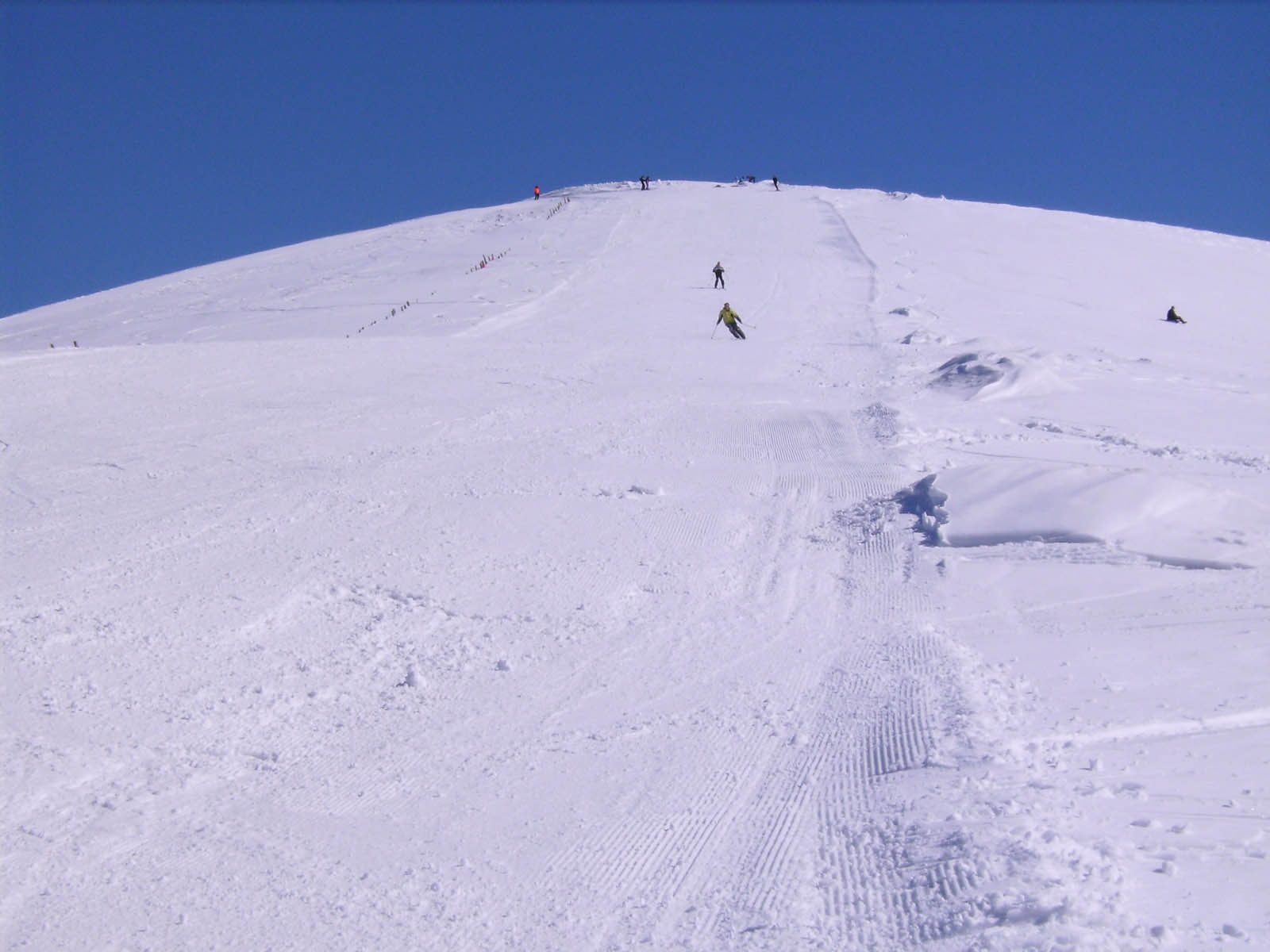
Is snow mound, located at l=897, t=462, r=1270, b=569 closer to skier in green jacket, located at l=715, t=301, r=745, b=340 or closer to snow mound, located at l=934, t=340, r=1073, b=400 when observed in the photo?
snow mound, located at l=934, t=340, r=1073, b=400

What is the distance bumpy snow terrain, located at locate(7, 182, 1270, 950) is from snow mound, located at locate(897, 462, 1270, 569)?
0.12 feet

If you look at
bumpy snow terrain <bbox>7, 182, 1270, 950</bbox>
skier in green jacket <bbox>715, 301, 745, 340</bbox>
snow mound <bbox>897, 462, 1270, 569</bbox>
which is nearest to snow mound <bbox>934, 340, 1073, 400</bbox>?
bumpy snow terrain <bbox>7, 182, 1270, 950</bbox>

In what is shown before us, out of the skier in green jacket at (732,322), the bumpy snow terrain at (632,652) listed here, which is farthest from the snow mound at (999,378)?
the skier in green jacket at (732,322)

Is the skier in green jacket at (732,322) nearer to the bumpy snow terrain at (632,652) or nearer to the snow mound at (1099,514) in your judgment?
the bumpy snow terrain at (632,652)

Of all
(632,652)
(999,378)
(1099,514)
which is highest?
(999,378)

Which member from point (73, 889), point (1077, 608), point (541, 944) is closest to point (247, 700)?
point (73, 889)

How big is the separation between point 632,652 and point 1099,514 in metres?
4.30

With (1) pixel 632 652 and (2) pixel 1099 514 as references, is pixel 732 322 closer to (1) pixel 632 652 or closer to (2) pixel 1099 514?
(2) pixel 1099 514

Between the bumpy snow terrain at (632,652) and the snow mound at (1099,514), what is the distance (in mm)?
38

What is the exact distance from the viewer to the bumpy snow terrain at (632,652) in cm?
511

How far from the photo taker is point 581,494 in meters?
12.1

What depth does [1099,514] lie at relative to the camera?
968cm

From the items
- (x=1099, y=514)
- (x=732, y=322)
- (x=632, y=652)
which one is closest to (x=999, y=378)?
(x=732, y=322)

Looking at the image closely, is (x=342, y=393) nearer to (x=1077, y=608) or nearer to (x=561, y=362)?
(x=561, y=362)
